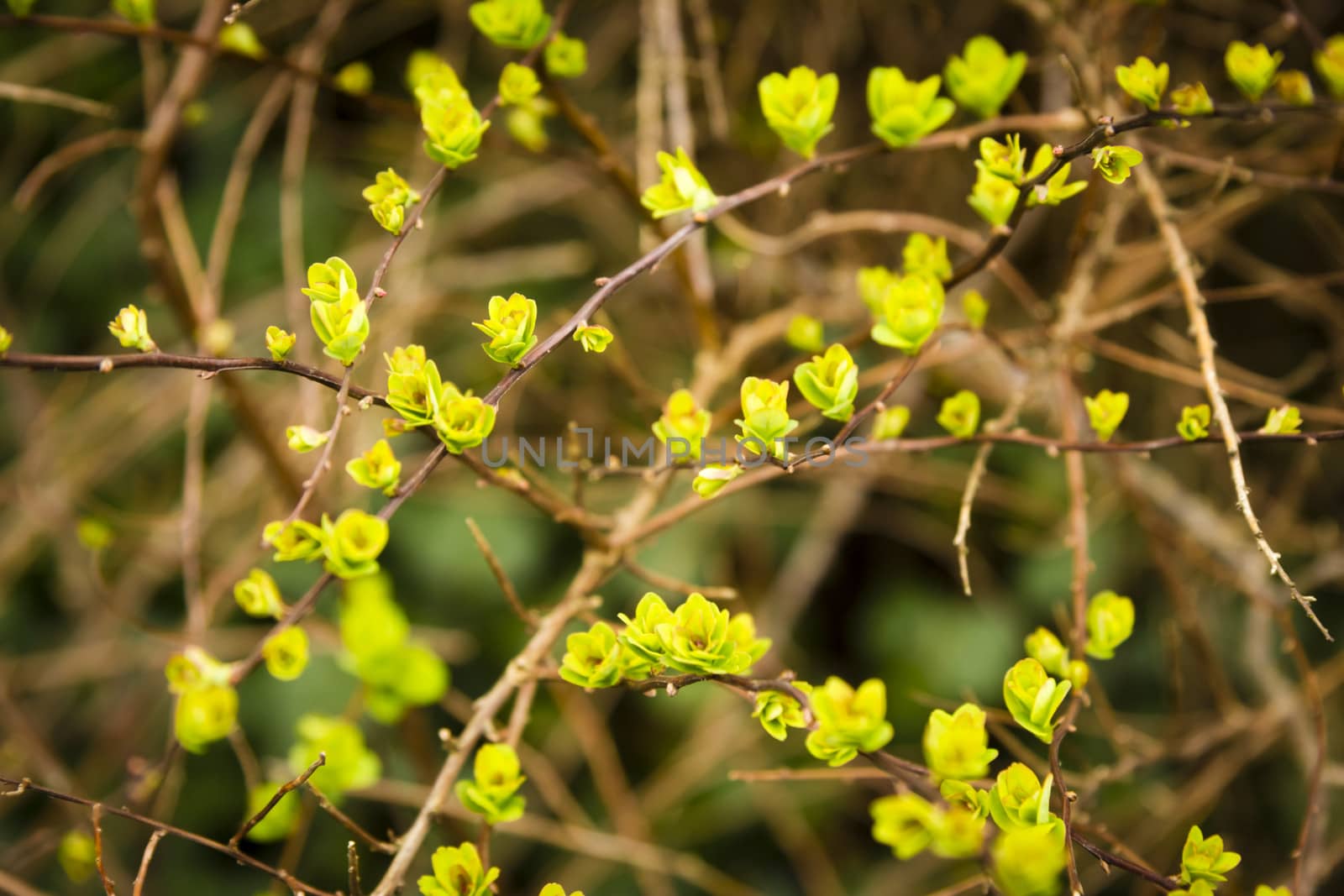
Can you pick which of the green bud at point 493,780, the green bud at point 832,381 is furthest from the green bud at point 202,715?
the green bud at point 832,381

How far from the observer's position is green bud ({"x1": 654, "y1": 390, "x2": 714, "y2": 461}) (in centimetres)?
50

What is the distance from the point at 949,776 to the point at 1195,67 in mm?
1087

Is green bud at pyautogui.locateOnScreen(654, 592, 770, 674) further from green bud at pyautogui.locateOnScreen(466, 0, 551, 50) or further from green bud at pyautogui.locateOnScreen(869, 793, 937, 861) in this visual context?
green bud at pyautogui.locateOnScreen(466, 0, 551, 50)

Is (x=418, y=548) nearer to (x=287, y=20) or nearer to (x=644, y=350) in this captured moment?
(x=644, y=350)

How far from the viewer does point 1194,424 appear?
0.52 m

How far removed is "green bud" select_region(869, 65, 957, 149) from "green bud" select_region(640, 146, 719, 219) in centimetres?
13

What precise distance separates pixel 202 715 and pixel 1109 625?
529mm

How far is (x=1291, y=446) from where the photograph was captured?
44.9 inches

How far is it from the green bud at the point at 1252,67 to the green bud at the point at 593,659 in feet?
1.72

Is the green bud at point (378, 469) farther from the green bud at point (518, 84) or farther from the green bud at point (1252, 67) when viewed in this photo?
the green bud at point (1252, 67)

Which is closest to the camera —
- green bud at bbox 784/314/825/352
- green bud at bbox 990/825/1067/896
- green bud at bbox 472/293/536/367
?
green bud at bbox 990/825/1067/896

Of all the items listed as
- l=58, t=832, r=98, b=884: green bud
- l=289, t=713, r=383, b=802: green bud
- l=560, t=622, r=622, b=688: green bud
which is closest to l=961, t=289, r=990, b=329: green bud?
l=560, t=622, r=622, b=688: green bud

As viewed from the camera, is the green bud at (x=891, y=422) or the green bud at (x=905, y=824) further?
the green bud at (x=891, y=422)

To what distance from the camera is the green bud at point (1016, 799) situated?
0.43 meters
